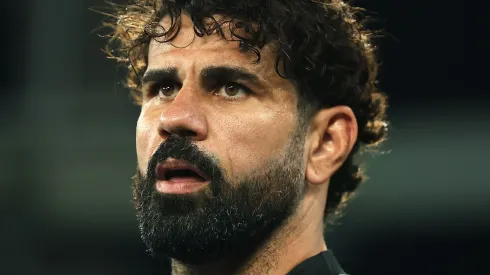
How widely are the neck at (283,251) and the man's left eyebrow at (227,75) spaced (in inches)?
19.3

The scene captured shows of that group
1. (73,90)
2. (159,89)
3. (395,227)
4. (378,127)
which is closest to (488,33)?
(395,227)

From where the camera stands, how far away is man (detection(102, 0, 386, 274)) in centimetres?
279

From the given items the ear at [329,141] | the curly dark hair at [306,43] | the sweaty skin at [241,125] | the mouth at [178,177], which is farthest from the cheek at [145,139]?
the ear at [329,141]

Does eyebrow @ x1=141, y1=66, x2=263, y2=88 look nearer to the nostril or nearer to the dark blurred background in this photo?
the nostril

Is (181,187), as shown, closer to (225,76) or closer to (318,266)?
(225,76)

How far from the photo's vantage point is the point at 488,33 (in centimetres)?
616

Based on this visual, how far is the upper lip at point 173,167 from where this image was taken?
277 centimetres

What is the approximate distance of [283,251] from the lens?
2.92 metres

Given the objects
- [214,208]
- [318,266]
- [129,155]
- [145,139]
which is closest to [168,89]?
[145,139]

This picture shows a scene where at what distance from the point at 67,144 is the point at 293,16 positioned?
396 cm

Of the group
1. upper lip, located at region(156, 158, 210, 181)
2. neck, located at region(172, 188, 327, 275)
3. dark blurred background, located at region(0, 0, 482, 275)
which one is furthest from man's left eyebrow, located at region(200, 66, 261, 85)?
dark blurred background, located at region(0, 0, 482, 275)

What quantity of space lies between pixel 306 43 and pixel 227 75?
0.37 m

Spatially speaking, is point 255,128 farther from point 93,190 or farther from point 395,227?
point 93,190

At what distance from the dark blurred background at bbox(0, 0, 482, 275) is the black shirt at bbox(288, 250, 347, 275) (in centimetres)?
296
